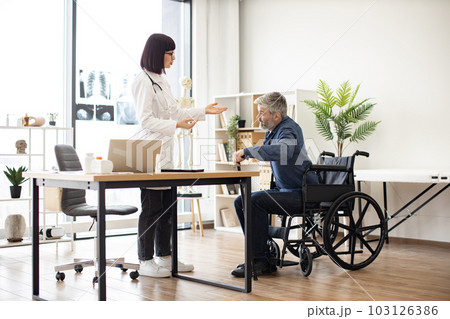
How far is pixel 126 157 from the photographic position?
2.77m

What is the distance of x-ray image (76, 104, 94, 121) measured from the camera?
5.43 meters

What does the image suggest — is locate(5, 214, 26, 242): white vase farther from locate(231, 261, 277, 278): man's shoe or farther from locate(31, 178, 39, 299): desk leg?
locate(231, 261, 277, 278): man's shoe

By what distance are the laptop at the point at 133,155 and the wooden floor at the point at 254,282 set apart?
708mm

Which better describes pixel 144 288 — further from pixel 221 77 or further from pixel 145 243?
pixel 221 77

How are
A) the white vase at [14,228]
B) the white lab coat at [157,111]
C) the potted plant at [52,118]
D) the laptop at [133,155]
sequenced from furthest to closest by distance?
1. the potted plant at [52,118]
2. the white vase at [14,228]
3. the white lab coat at [157,111]
4. the laptop at [133,155]

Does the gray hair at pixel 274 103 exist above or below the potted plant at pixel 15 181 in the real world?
above

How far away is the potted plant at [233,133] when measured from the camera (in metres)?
5.80

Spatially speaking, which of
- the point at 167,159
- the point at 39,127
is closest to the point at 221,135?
the point at 39,127

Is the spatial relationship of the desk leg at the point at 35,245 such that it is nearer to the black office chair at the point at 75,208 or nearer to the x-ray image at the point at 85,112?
the black office chair at the point at 75,208

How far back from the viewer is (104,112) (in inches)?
221

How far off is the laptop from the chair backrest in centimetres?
82

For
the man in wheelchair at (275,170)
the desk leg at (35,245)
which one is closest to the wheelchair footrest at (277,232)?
the man in wheelchair at (275,170)

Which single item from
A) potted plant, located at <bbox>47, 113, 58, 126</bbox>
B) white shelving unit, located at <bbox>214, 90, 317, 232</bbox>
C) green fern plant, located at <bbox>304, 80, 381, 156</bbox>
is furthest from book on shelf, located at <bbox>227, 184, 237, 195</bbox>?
potted plant, located at <bbox>47, 113, 58, 126</bbox>

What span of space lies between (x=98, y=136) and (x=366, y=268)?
316cm
